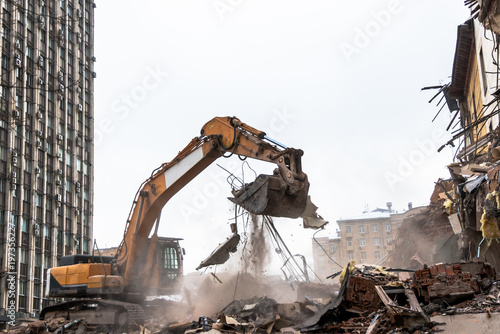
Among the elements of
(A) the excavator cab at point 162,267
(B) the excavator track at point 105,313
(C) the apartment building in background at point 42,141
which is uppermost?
(C) the apartment building in background at point 42,141

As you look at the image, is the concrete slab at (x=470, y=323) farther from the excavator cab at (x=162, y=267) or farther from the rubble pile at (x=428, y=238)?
the rubble pile at (x=428, y=238)

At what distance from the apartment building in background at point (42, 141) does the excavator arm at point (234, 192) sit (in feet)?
87.3

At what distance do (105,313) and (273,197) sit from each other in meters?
6.58

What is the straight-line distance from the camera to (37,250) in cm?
4181

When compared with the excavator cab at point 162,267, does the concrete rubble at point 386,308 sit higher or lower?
lower

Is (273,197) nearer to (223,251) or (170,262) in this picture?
(223,251)

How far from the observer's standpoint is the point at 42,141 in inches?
1769

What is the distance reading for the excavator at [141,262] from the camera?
1319 centimetres

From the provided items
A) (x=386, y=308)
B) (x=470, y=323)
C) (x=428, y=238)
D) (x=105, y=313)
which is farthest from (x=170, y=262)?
(x=428, y=238)

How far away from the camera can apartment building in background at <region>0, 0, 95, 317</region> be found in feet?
128

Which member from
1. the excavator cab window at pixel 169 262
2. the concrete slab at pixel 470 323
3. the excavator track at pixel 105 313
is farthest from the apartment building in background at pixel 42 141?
the concrete slab at pixel 470 323

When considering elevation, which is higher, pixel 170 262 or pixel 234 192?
pixel 234 192

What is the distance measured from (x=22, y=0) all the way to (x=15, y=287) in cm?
2344

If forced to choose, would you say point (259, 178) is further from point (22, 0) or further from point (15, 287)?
point (22, 0)
